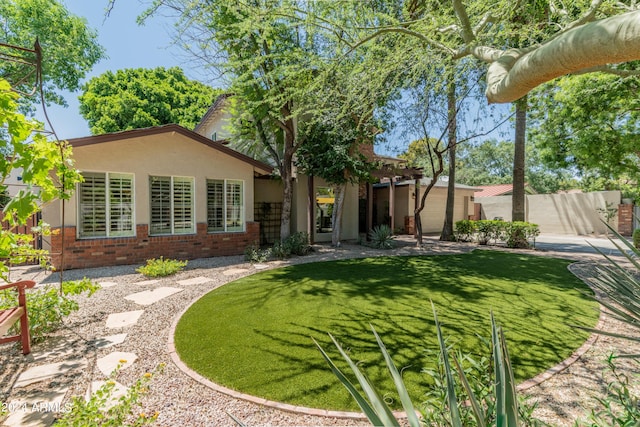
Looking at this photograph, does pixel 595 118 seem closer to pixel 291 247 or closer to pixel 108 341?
pixel 291 247

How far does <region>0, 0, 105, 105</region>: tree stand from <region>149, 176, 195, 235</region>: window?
1140 cm

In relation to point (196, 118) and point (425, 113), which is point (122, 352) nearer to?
point (425, 113)

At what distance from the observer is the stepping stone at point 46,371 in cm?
313

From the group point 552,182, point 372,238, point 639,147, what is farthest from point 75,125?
point 552,182

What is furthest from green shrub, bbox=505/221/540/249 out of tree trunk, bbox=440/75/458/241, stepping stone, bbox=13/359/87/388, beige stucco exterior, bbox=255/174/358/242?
stepping stone, bbox=13/359/87/388

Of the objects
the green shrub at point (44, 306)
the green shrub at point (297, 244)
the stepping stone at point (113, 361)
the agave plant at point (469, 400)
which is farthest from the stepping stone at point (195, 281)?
the agave plant at point (469, 400)

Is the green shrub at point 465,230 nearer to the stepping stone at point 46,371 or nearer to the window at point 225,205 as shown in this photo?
the window at point 225,205

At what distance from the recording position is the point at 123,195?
906cm

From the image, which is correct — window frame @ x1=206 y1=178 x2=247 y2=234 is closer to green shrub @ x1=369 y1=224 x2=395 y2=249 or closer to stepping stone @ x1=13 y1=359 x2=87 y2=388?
green shrub @ x1=369 y1=224 x2=395 y2=249

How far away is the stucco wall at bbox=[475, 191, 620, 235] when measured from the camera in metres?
18.2

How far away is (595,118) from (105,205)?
52.6ft

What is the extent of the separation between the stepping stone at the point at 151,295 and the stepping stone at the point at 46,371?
221 cm

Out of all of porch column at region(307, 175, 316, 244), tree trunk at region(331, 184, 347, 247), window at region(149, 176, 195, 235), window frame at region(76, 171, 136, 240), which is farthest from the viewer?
porch column at region(307, 175, 316, 244)

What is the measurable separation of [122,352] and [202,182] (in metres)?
7.38
